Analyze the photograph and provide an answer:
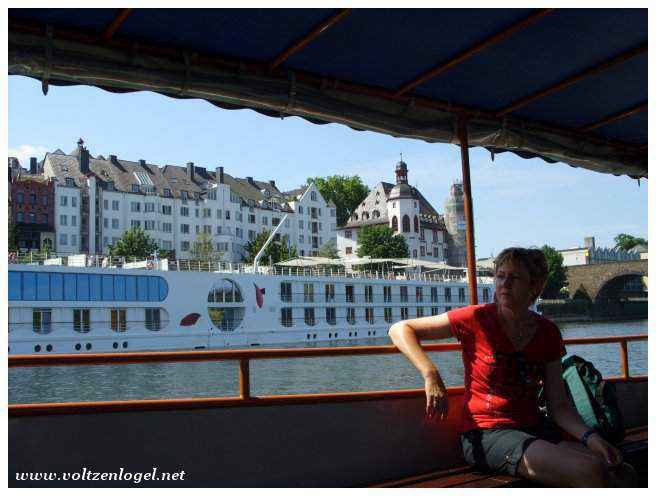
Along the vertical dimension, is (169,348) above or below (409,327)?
below

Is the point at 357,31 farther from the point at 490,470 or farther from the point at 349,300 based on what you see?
the point at 349,300

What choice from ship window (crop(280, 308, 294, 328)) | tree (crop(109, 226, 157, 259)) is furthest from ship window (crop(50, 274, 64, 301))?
tree (crop(109, 226, 157, 259))

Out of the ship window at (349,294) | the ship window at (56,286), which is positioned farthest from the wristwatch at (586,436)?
the ship window at (349,294)

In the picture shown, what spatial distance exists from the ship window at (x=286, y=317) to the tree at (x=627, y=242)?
8360 cm

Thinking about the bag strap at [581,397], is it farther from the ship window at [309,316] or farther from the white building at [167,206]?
the white building at [167,206]

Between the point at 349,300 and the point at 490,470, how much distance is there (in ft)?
111

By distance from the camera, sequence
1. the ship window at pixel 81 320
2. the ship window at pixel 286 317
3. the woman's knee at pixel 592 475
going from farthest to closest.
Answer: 1. the ship window at pixel 286 317
2. the ship window at pixel 81 320
3. the woman's knee at pixel 592 475

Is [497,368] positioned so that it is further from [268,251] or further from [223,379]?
[268,251]

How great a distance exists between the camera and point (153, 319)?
28953mm

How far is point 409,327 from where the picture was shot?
250 cm

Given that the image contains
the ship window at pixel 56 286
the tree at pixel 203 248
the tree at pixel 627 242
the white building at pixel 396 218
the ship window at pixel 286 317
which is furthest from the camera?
the tree at pixel 627 242

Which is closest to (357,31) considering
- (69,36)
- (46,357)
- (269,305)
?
(69,36)

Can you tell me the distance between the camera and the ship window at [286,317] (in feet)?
109
